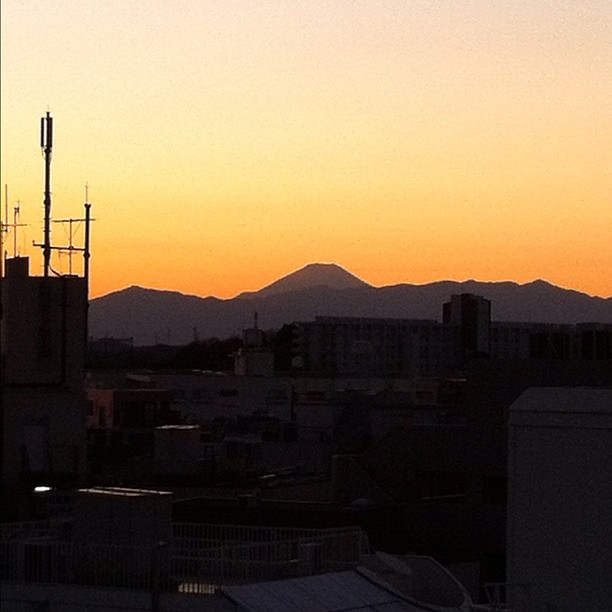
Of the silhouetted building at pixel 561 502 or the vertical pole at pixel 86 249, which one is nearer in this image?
the silhouetted building at pixel 561 502

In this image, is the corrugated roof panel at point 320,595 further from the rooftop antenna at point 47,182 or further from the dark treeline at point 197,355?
the dark treeline at point 197,355

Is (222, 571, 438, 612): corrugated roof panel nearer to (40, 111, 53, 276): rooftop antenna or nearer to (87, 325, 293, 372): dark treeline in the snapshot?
(40, 111, 53, 276): rooftop antenna

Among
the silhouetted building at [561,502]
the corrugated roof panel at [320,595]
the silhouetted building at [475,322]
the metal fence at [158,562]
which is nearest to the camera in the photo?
the corrugated roof panel at [320,595]

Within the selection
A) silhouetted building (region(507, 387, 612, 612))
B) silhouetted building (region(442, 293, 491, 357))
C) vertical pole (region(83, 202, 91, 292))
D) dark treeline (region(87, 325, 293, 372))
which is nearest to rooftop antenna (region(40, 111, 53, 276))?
vertical pole (region(83, 202, 91, 292))

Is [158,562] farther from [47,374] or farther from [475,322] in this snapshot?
[475,322]

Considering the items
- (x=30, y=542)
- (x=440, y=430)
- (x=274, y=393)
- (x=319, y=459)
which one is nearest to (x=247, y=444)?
(x=319, y=459)

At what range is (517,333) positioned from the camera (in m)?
149

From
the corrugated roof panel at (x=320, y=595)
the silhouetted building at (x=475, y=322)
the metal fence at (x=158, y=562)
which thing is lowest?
the corrugated roof panel at (x=320, y=595)

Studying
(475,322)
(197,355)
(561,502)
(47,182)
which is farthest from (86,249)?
(197,355)

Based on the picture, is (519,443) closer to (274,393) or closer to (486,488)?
(486,488)

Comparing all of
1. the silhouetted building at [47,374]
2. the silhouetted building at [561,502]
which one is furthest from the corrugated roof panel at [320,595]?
the silhouetted building at [47,374]

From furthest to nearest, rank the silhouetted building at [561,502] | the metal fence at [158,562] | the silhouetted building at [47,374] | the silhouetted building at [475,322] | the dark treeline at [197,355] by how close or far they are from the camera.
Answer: the dark treeline at [197,355], the silhouetted building at [475,322], the silhouetted building at [47,374], the silhouetted building at [561,502], the metal fence at [158,562]

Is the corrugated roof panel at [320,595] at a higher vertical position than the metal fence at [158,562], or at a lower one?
lower

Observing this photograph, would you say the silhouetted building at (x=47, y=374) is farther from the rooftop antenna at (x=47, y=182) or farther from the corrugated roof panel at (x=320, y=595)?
the corrugated roof panel at (x=320, y=595)
